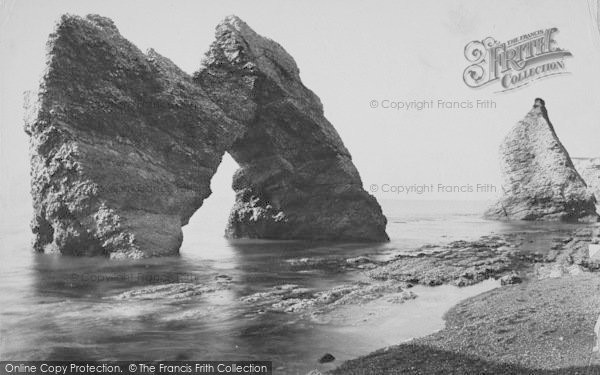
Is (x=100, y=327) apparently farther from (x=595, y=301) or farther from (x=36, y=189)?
(x=36, y=189)

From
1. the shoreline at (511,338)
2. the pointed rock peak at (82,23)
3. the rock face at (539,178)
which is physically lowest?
the shoreline at (511,338)

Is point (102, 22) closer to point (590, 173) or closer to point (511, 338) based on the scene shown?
point (511, 338)

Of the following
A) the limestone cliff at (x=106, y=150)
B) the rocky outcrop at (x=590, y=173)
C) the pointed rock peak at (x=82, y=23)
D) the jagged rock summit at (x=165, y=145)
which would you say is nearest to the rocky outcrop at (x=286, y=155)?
the jagged rock summit at (x=165, y=145)

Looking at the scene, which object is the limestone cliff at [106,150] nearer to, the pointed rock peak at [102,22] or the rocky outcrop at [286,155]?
the pointed rock peak at [102,22]

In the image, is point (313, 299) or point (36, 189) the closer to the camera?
point (313, 299)

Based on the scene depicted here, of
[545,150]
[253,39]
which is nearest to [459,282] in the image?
[253,39]

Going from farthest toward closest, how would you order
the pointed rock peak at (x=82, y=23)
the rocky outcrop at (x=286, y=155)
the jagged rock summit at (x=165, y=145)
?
1. the rocky outcrop at (x=286, y=155)
2. the pointed rock peak at (x=82, y=23)
3. the jagged rock summit at (x=165, y=145)

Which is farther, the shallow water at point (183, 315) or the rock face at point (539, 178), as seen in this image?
the rock face at point (539, 178)
